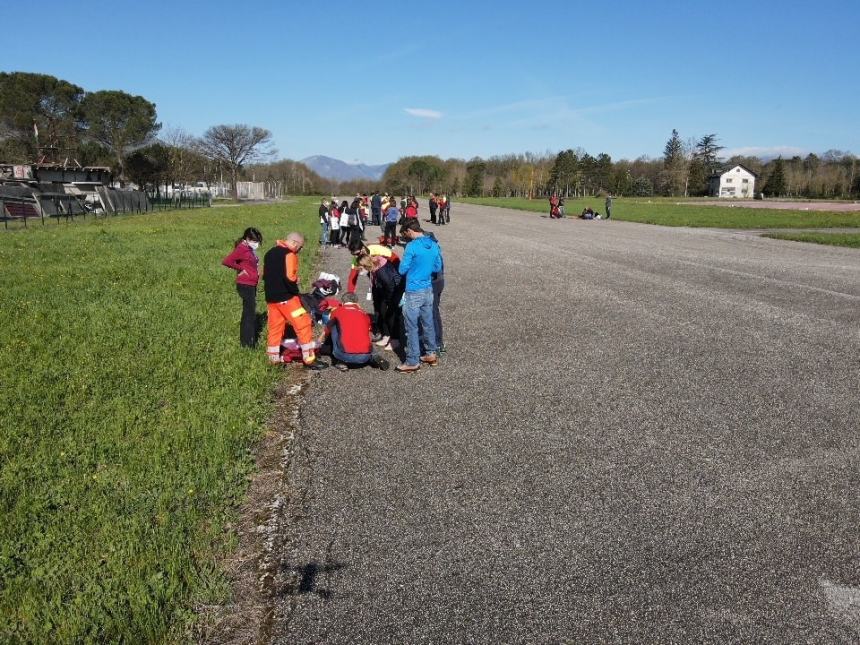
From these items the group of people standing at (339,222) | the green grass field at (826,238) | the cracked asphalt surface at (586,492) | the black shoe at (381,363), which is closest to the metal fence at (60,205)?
the group of people standing at (339,222)

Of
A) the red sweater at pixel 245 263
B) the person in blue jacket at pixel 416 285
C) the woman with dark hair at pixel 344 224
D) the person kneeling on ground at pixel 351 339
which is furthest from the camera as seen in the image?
the woman with dark hair at pixel 344 224

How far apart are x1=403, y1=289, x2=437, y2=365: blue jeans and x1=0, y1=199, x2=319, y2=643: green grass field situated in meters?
1.56

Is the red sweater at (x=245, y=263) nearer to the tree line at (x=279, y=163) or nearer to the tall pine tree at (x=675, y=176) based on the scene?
the tree line at (x=279, y=163)

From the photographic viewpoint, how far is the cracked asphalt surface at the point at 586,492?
122 inches

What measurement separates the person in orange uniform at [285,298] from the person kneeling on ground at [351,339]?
1.04 feet

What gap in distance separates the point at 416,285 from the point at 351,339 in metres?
0.97

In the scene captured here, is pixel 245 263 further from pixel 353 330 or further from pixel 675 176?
pixel 675 176

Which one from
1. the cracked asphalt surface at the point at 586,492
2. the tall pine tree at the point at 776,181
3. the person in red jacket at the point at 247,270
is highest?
the tall pine tree at the point at 776,181

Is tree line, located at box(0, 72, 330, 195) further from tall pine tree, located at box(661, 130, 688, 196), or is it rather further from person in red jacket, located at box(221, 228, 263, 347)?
tall pine tree, located at box(661, 130, 688, 196)

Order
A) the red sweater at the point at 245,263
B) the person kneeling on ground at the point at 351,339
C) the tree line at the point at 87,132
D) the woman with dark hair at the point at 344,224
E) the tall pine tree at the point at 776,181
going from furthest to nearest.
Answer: the tall pine tree at the point at 776,181 < the tree line at the point at 87,132 < the woman with dark hair at the point at 344,224 < the red sweater at the point at 245,263 < the person kneeling on ground at the point at 351,339

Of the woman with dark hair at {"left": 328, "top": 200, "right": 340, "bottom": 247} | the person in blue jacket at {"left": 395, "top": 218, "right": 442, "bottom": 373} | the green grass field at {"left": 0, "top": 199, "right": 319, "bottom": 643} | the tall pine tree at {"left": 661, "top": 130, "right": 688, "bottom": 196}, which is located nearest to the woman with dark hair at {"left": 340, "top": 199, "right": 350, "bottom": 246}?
the woman with dark hair at {"left": 328, "top": 200, "right": 340, "bottom": 247}

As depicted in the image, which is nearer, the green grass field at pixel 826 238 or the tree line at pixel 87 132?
the green grass field at pixel 826 238

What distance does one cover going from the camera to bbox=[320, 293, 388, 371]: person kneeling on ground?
7137 millimetres

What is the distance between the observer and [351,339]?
23.4 feet
